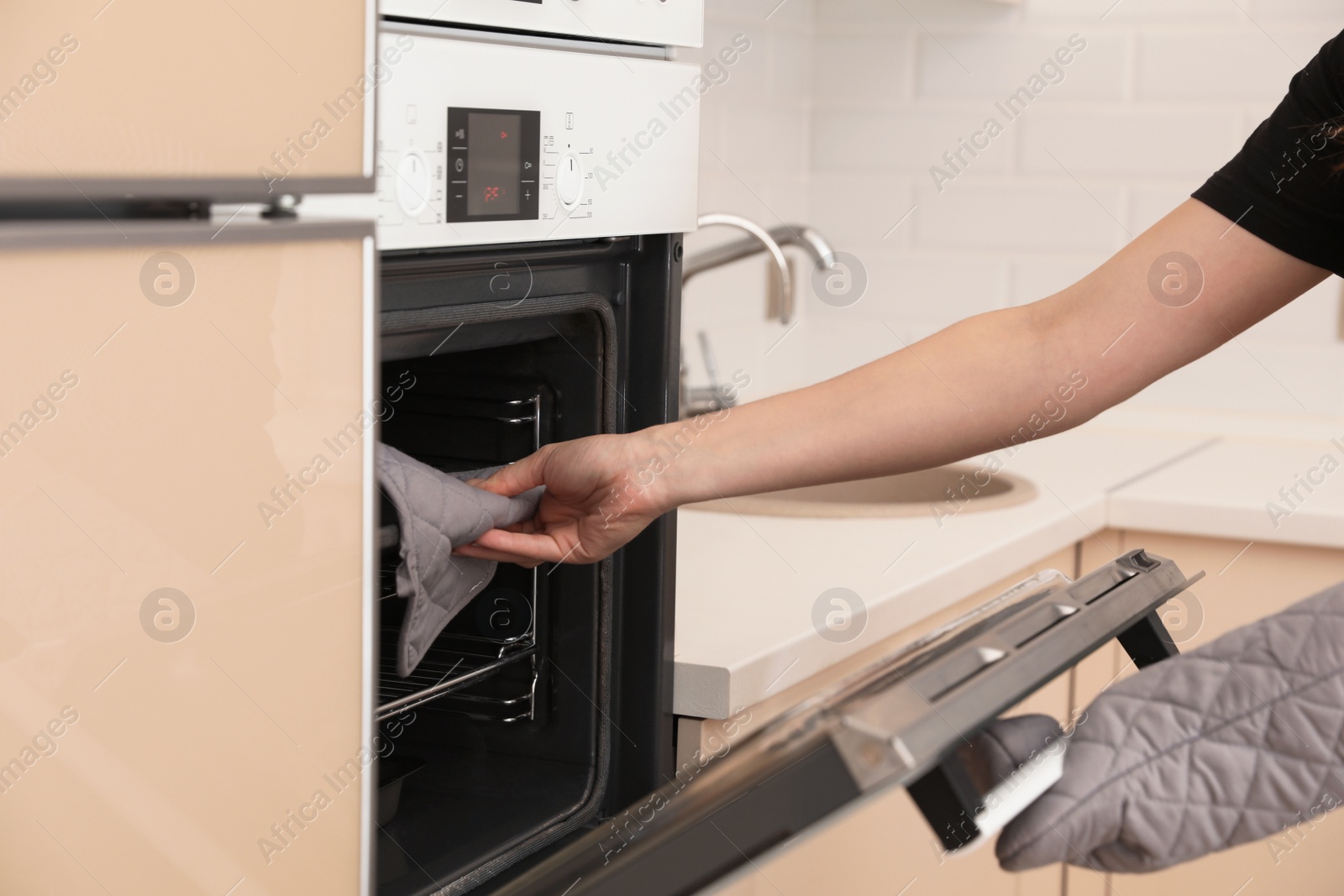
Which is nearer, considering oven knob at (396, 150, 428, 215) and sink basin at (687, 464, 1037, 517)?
oven knob at (396, 150, 428, 215)

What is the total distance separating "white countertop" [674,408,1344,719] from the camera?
116cm

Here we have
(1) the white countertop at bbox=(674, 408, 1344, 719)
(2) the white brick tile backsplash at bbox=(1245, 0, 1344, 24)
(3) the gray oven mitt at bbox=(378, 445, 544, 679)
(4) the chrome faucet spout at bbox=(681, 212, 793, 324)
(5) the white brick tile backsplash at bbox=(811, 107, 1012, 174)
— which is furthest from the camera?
(5) the white brick tile backsplash at bbox=(811, 107, 1012, 174)

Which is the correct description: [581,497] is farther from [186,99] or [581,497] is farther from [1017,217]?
[1017,217]

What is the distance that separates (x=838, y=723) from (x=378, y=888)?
18.0 inches

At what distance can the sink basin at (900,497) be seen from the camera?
1.69 meters

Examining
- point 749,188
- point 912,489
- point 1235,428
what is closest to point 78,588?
point 912,489

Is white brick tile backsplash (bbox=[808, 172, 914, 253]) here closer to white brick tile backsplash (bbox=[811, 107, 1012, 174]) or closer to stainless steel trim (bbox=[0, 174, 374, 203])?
white brick tile backsplash (bbox=[811, 107, 1012, 174])

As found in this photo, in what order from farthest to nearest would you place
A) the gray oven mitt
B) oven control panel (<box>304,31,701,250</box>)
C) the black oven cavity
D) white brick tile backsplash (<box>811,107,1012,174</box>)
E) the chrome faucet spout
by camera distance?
white brick tile backsplash (<box>811,107,1012,174</box>), the chrome faucet spout, the black oven cavity, the gray oven mitt, oven control panel (<box>304,31,701,250</box>)

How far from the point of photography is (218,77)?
0.57m

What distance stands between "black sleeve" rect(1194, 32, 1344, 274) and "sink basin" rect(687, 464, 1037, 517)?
0.61 m

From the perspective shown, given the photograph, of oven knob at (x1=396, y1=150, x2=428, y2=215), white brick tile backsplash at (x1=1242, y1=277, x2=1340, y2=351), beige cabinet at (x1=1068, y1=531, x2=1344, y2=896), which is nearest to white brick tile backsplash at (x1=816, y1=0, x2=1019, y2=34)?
white brick tile backsplash at (x1=1242, y1=277, x2=1340, y2=351)

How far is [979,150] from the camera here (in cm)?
234

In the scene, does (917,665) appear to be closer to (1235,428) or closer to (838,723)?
(838,723)

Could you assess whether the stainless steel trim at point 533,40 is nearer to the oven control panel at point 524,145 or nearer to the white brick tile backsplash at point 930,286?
the oven control panel at point 524,145
